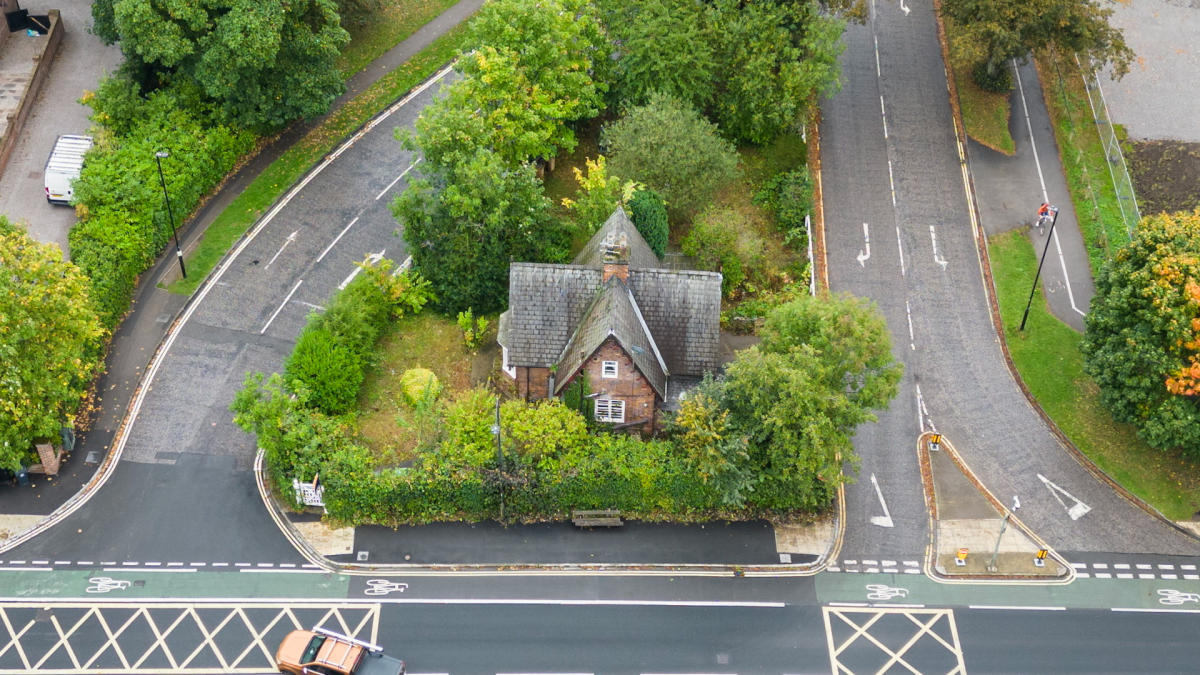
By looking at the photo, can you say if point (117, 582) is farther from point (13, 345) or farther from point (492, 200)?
point (492, 200)

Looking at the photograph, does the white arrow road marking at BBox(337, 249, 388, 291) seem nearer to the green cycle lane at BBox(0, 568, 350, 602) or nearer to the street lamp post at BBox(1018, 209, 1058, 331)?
the green cycle lane at BBox(0, 568, 350, 602)

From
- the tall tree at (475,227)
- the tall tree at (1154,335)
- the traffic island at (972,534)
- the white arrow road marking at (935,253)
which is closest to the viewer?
the tall tree at (1154,335)

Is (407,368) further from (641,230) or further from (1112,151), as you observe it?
(1112,151)

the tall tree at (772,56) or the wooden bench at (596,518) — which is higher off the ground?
the tall tree at (772,56)

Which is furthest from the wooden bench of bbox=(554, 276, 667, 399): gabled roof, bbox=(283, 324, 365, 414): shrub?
bbox=(283, 324, 365, 414): shrub

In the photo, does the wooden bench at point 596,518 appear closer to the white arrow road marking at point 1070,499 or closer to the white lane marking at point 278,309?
the white lane marking at point 278,309

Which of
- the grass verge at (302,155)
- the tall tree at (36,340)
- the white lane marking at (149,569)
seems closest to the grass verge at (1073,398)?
the grass verge at (302,155)

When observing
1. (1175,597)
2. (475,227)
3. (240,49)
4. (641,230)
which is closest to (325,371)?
(475,227)
